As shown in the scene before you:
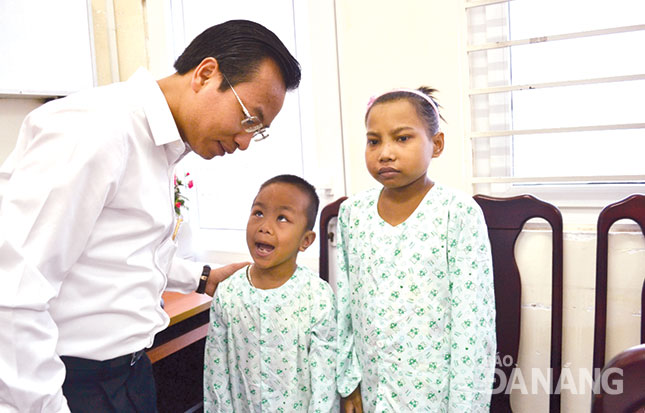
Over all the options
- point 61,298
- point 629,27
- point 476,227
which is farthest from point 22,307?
point 629,27

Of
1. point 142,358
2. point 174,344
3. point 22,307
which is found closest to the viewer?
point 22,307

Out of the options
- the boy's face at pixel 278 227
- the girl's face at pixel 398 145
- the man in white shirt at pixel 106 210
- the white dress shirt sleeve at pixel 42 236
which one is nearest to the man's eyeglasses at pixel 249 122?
the man in white shirt at pixel 106 210

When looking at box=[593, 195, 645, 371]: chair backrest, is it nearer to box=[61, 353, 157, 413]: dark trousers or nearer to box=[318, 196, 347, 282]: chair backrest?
box=[318, 196, 347, 282]: chair backrest

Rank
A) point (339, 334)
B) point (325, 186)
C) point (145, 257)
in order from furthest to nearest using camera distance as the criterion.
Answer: point (325, 186) < point (339, 334) < point (145, 257)

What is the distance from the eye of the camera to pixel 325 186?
185 centimetres

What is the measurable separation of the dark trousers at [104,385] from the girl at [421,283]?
0.61 m

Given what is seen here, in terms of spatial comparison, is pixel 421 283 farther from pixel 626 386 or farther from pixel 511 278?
pixel 626 386

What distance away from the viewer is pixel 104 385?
3.32ft

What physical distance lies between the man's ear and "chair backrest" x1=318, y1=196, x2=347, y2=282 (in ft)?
2.88

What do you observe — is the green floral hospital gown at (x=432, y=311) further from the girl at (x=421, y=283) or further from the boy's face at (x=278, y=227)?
the boy's face at (x=278, y=227)

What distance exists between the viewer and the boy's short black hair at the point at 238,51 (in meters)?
0.95

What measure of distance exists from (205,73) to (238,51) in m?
0.08

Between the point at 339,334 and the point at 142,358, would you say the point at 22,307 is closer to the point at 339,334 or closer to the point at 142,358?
the point at 142,358

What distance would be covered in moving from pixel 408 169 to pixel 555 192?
66 cm
